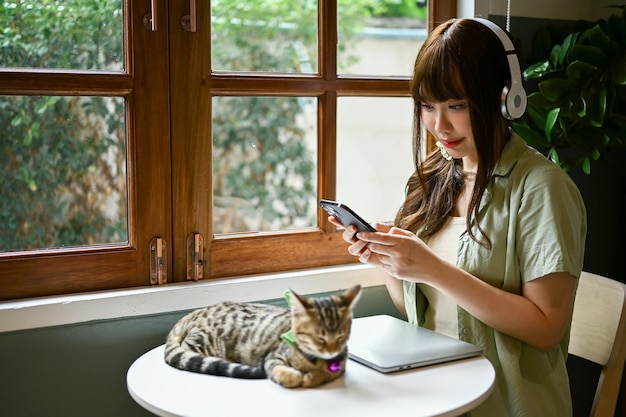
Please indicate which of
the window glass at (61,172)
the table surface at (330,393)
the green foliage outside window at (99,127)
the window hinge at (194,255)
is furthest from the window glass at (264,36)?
the table surface at (330,393)

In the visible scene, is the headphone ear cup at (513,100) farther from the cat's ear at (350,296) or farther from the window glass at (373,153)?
the window glass at (373,153)

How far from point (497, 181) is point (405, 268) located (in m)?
0.31

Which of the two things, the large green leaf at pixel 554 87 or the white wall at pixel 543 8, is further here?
the white wall at pixel 543 8

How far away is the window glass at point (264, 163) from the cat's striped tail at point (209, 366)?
23.0 inches

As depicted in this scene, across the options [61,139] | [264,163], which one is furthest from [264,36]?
[61,139]

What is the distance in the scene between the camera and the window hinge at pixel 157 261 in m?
1.95

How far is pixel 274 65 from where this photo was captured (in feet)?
7.01

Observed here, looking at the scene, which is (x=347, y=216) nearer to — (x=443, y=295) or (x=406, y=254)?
(x=406, y=254)

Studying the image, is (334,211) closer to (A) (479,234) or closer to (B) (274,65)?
(A) (479,234)

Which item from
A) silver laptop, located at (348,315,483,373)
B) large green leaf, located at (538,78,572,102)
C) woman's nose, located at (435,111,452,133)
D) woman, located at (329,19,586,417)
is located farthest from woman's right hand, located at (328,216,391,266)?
large green leaf, located at (538,78,572,102)

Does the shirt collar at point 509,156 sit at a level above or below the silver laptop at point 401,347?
above

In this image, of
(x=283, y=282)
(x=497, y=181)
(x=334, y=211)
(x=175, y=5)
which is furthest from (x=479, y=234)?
(x=175, y=5)

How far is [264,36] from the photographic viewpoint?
2.14 metres

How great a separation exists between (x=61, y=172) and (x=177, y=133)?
0.96 feet
